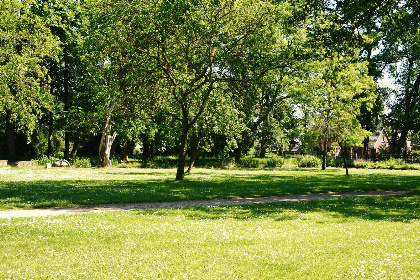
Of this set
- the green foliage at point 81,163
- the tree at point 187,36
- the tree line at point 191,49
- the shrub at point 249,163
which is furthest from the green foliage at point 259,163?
the tree at point 187,36

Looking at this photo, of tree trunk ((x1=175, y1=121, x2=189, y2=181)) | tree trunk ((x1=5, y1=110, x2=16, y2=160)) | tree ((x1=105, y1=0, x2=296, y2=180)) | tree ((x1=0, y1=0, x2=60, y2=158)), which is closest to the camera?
tree ((x1=105, y1=0, x2=296, y2=180))

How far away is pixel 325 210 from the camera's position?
11.8 m

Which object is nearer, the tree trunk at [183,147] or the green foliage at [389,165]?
the tree trunk at [183,147]

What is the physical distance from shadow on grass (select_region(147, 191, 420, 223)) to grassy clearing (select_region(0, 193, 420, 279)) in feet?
0.21

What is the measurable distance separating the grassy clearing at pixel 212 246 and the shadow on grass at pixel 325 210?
0.06 metres

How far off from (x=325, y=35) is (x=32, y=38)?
18086 millimetres

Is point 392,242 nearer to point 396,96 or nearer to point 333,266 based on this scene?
point 333,266

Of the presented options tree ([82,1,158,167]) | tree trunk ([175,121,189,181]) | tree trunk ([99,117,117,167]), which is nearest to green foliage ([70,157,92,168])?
tree trunk ([99,117,117,167])

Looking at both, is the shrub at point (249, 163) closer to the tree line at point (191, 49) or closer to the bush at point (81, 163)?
the bush at point (81, 163)

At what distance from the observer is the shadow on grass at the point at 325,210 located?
10.5 meters

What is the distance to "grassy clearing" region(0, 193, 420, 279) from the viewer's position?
18.4ft

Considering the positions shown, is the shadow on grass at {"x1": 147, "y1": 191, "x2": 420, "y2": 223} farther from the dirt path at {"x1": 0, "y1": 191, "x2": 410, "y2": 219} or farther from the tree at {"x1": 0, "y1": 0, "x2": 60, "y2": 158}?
the tree at {"x1": 0, "y1": 0, "x2": 60, "y2": 158}

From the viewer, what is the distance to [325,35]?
60.3 ft

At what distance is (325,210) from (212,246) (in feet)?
19.9
